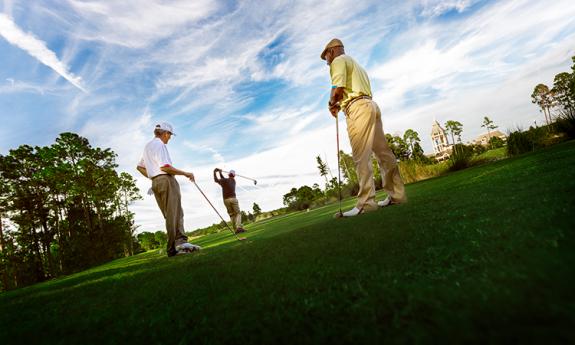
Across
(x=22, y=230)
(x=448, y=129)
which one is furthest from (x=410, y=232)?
(x=448, y=129)

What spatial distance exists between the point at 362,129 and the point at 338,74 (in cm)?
95

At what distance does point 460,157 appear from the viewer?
39.6 ft

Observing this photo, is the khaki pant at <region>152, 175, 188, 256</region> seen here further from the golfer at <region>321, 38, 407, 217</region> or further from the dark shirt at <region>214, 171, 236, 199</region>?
the dark shirt at <region>214, 171, 236, 199</region>

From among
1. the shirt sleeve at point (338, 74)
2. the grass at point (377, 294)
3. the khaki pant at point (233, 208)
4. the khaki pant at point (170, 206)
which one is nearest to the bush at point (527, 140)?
the shirt sleeve at point (338, 74)

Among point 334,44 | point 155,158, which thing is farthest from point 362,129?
point 155,158

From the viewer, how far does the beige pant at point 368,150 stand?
14.4 ft

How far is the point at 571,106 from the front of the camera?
9867 millimetres

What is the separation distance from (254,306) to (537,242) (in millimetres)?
1243

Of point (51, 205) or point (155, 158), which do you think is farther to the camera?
point (51, 205)

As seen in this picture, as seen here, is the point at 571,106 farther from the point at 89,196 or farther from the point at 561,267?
the point at 89,196

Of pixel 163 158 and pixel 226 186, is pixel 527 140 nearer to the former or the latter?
pixel 226 186

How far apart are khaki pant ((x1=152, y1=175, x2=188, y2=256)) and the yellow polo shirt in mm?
3385

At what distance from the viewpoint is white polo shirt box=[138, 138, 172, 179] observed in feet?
17.2

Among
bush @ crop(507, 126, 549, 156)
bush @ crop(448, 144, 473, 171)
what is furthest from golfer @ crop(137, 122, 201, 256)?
bush @ crop(507, 126, 549, 156)
